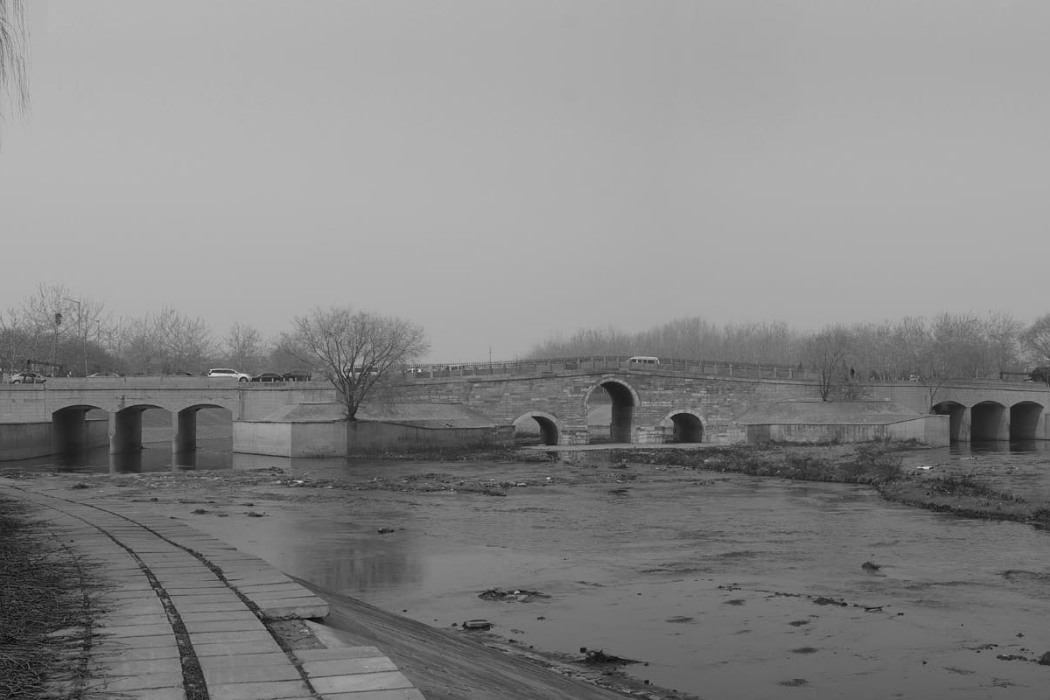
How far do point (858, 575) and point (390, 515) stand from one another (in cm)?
1395

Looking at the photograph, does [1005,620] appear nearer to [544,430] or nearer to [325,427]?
[325,427]

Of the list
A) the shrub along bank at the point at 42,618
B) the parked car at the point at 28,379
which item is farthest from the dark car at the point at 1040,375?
the shrub along bank at the point at 42,618

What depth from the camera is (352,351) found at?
59.8 m

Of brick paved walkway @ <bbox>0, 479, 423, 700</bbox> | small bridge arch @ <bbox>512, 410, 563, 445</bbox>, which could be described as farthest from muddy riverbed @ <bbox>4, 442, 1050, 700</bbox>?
small bridge arch @ <bbox>512, 410, 563, 445</bbox>

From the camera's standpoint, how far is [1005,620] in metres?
13.8

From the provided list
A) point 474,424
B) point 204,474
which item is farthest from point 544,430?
point 204,474

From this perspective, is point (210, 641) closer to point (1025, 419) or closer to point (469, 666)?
point (469, 666)

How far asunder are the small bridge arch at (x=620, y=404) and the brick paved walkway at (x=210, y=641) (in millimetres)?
58067

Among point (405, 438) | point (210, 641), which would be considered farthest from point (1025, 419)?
point (210, 641)

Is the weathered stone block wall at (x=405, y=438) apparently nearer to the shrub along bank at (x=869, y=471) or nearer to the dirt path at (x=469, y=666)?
the shrub along bank at (x=869, y=471)

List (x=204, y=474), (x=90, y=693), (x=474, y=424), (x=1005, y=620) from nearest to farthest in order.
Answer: (x=90, y=693) → (x=1005, y=620) → (x=204, y=474) → (x=474, y=424)

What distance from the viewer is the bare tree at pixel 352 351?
5819 cm

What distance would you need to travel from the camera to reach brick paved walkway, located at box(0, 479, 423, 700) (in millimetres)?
5754

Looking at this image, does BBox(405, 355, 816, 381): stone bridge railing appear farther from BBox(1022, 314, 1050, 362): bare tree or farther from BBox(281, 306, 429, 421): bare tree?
BBox(1022, 314, 1050, 362): bare tree
